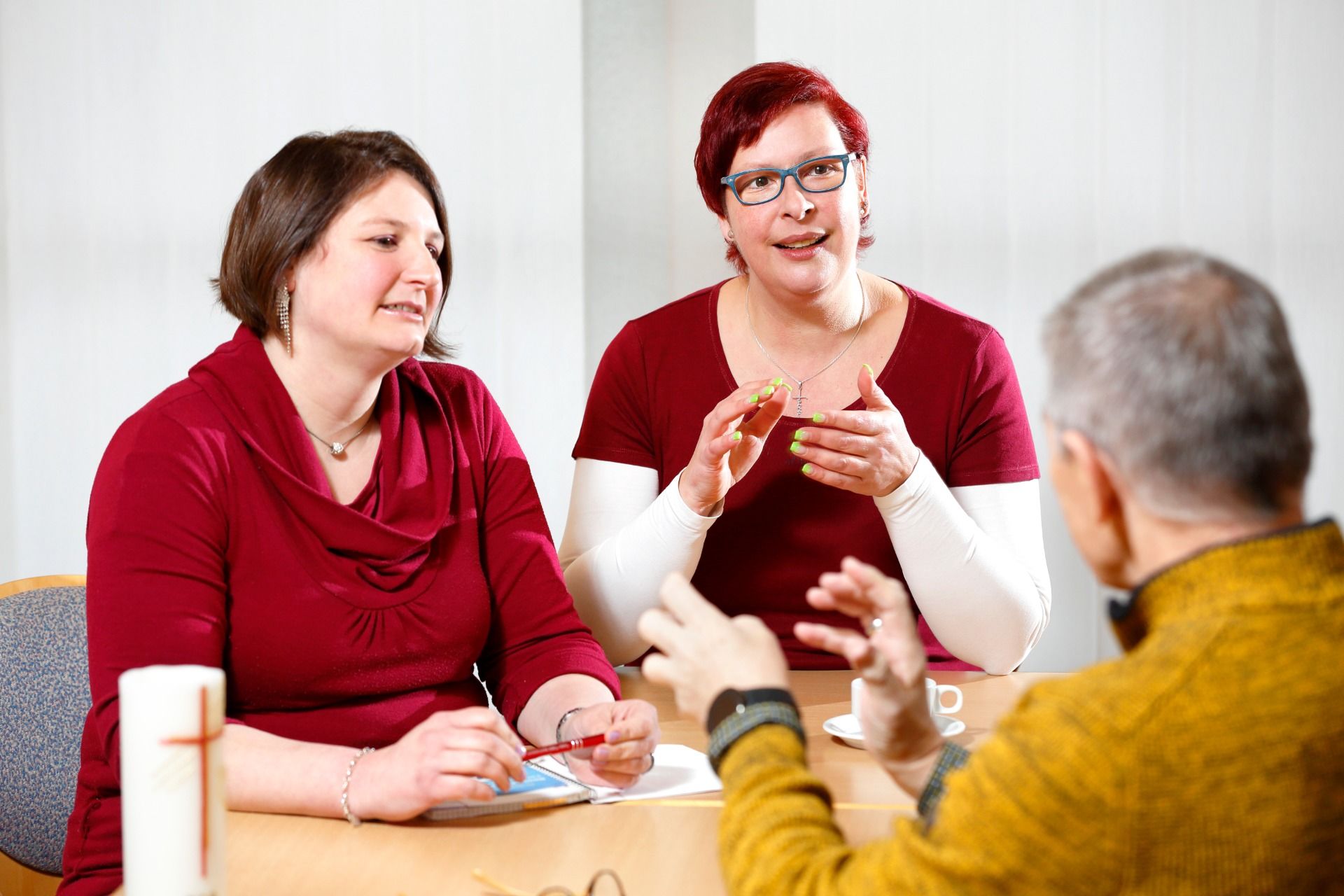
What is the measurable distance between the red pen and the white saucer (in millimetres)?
320

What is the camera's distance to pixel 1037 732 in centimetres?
76

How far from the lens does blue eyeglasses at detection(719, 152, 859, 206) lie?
6.53 feet

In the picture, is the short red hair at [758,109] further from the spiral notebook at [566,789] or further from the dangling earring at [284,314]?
the spiral notebook at [566,789]

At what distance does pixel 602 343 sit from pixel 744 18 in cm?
99

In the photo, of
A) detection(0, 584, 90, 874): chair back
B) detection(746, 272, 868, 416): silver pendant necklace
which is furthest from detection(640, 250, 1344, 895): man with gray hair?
detection(0, 584, 90, 874): chair back

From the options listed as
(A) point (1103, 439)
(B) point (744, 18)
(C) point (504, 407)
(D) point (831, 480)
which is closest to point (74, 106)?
(C) point (504, 407)

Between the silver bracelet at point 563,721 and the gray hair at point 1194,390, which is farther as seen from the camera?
the silver bracelet at point 563,721

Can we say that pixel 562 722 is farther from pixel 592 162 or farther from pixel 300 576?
pixel 592 162

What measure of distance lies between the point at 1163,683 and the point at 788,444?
1342 millimetres

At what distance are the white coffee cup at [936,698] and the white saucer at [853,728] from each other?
11 millimetres

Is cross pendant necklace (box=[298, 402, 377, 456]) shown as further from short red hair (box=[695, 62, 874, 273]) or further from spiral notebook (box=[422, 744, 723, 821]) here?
short red hair (box=[695, 62, 874, 273])

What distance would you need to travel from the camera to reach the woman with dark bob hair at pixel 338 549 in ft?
4.31

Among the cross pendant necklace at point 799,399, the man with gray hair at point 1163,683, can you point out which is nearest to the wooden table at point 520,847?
the man with gray hair at point 1163,683

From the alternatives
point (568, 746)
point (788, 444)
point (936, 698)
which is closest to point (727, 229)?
point (788, 444)
